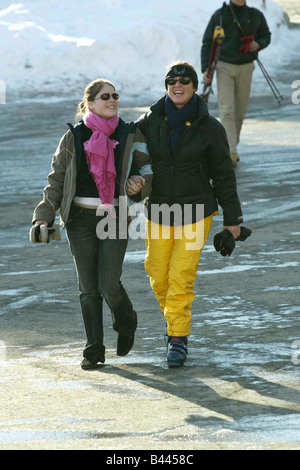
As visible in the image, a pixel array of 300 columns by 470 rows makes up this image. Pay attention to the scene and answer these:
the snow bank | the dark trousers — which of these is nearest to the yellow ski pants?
the dark trousers

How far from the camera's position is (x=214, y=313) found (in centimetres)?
771

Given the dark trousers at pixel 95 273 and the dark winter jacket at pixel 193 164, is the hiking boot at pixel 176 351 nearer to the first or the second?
the dark trousers at pixel 95 273

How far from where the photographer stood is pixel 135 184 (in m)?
6.50

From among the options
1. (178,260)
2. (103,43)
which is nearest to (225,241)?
(178,260)

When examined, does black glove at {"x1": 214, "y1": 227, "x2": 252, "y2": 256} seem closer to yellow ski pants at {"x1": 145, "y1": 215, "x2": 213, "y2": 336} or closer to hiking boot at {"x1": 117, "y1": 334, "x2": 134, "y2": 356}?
yellow ski pants at {"x1": 145, "y1": 215, "x2": 213, "y2": 336}

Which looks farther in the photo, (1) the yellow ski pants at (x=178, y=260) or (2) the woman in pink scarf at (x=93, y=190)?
(1) the yellow ski pants at (x=178, y=260)

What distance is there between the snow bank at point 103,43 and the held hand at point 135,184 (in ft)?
45.3

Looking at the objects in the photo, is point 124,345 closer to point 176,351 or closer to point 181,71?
point 176,351

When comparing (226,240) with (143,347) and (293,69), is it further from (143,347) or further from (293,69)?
(293,69)

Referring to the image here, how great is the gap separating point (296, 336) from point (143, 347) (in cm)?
93

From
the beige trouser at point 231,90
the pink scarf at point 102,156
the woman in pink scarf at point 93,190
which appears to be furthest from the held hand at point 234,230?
the beige trouser at point 231,90

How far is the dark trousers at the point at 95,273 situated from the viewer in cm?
662

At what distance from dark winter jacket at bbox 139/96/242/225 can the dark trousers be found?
426 millimetres

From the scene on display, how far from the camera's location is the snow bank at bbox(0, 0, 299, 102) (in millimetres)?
22281
